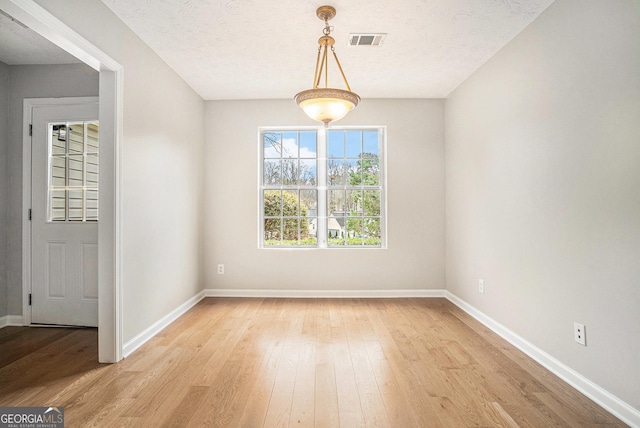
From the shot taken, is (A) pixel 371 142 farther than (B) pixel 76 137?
Yes

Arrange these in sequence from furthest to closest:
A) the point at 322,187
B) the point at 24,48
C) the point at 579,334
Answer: the point at 322,187, the point at 24,48, the point at 579,334

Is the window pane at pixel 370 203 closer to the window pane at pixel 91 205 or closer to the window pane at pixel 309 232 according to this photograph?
the window pane at pixel 309 232

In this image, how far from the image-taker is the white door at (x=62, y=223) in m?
3.54

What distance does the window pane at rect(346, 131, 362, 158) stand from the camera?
16.1ft

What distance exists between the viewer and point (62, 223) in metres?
3.55

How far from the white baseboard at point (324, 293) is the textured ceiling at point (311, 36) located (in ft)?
8.74

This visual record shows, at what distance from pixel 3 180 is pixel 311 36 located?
3.41 metres

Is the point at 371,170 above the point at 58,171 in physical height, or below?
above

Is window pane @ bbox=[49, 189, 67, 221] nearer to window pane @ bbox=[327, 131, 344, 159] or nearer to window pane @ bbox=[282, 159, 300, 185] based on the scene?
window pane @ bbox=[282, 159, 300, 185]

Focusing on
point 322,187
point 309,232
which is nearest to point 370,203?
point 322,187

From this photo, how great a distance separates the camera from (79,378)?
2.45m

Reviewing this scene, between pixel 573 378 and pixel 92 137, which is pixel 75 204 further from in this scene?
pixel 573 378

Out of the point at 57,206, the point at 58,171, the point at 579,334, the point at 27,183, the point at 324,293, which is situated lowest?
the point at 324,293

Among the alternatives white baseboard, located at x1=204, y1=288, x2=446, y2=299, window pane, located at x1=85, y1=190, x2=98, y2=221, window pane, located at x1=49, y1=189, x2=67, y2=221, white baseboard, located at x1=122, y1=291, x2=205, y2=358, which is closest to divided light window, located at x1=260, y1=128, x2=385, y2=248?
white baseboard, located at x1=204, y1=288, x2=446, y2=299
